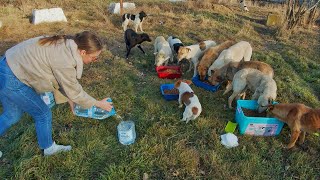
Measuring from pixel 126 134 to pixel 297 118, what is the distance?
292 centimetres

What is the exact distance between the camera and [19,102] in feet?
12.0

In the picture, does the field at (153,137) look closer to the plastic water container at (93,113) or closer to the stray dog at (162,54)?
the plastic water container at (93,113)

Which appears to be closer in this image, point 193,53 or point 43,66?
point 43,66

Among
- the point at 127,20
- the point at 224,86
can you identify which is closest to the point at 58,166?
the point at 224,86

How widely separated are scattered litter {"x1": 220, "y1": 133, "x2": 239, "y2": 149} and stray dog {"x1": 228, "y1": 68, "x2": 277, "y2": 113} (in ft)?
2.79

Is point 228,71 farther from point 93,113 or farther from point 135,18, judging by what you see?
point 135,18

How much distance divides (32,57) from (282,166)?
4.18m

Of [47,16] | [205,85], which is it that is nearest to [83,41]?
[205,85]

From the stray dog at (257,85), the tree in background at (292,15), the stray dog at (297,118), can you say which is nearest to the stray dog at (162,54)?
the stray dog at (257,85)

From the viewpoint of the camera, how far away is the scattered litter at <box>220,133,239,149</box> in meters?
5.01

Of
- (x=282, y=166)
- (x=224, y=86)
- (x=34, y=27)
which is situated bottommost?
(x=282, y=166)

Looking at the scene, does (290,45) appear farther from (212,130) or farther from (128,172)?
(128,172)

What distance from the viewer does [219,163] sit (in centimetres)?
462

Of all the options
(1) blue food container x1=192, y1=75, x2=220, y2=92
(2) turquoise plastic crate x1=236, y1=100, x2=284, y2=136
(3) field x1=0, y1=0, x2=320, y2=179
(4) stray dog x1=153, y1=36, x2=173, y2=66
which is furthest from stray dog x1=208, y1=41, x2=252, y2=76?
(2) turquoise plastic crate x1=236, y1=100, x2=284, y2=136
